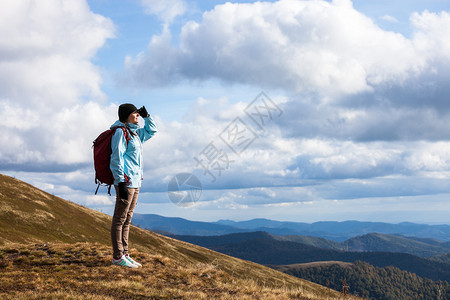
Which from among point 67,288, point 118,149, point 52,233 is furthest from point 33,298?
point 52,233

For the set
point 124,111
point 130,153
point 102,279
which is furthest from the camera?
point 124,111

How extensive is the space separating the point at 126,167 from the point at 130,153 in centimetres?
57

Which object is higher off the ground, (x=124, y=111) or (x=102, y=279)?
(x=124, y=111)

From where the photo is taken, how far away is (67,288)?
11.5 m

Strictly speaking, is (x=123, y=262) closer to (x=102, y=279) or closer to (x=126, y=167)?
(x=102, y=279)

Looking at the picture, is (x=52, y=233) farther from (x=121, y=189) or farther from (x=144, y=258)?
(x=121, y=189)

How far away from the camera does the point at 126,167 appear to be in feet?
43.3

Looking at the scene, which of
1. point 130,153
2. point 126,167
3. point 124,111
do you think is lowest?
point 126,167

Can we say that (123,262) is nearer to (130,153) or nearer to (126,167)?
(126,167)

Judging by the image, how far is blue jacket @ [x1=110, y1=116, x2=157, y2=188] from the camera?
12742 millimetres

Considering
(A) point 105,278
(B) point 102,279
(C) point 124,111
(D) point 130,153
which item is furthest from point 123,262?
(C) point 124,111

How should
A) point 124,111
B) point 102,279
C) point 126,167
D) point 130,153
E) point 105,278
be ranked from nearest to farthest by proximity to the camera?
point 102,279 → point 105,278 → point 126,167 → point 130,153 → point 124,111

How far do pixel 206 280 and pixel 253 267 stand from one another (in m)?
113

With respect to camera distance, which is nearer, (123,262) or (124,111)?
(124,111)
